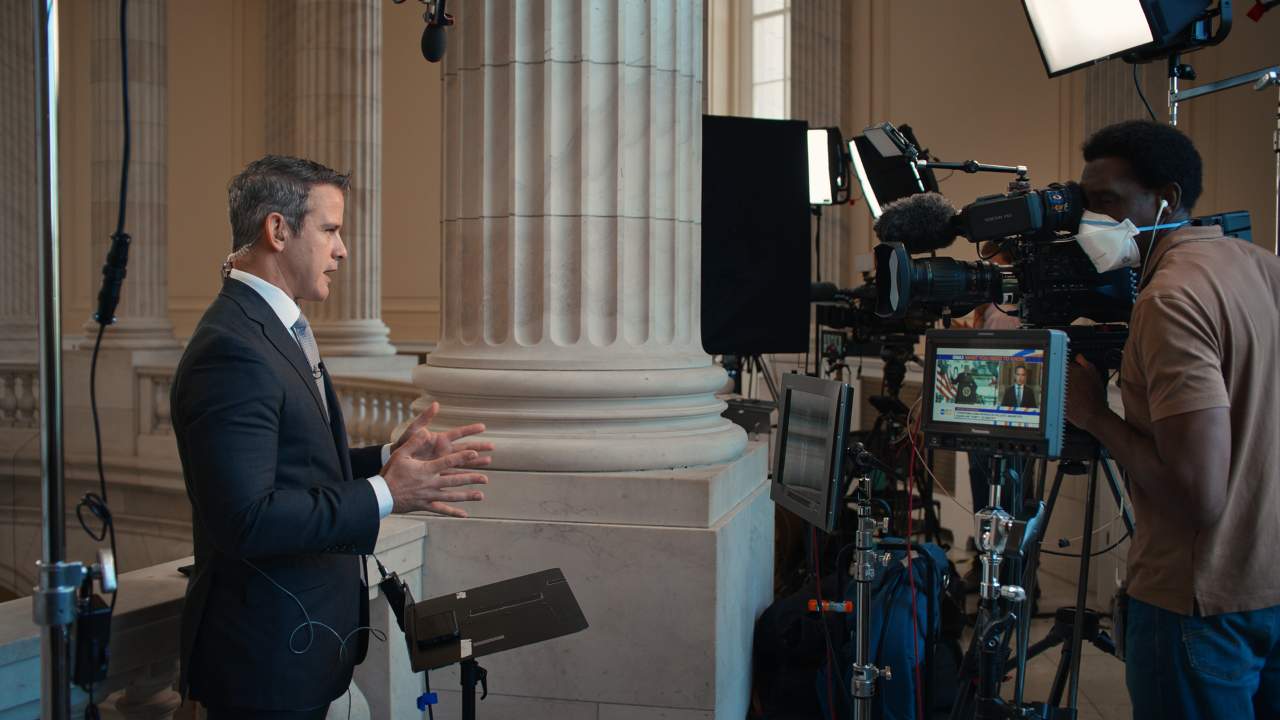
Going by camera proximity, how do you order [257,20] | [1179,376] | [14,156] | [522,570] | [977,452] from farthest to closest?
[257,20]
[14,156]
[522,570]
[977,452]
[1179,376]

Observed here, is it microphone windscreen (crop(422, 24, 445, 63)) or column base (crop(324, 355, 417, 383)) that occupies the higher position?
microphone windscreen (crop(422, 24, 445, 63))

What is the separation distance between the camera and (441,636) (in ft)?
6.26

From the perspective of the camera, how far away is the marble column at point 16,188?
32.0ft

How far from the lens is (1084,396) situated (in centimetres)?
210

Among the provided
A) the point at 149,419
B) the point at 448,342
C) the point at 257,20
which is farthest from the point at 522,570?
the point at 257,20

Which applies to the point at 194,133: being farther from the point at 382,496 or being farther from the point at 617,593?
the point at 382,496

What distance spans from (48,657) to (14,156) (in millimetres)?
10611

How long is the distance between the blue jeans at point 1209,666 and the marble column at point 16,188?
9.90m

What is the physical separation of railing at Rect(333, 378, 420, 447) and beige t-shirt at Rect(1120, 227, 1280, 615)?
19.4 feet

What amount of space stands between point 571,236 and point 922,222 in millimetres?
1030

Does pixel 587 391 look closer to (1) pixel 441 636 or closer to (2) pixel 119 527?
(1) pixel 441 636

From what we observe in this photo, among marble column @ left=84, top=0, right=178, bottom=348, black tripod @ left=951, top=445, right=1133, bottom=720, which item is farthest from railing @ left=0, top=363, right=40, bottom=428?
black tripod @ left=951, top=445, right=1133, bottom=720

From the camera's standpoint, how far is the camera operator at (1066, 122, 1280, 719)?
1.89 meters

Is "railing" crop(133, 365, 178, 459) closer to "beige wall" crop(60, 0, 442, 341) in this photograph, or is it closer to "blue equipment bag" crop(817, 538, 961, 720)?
"beige wall" crop(60, 0, 442, 341)
